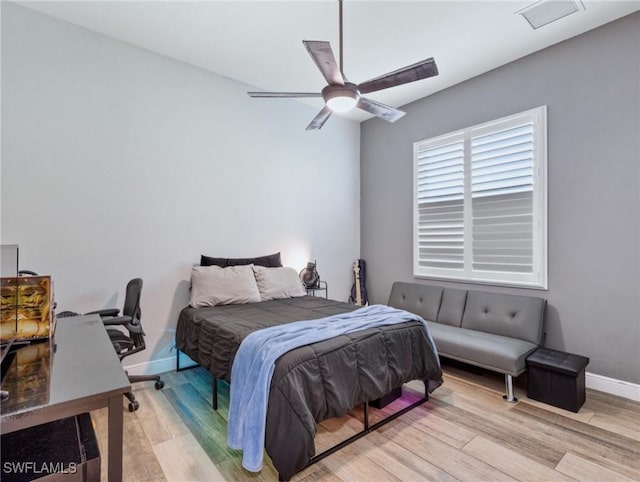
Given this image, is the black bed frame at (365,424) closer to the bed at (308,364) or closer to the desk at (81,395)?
the bed at (308,364)

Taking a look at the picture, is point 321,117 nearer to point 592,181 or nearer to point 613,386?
point 592,181

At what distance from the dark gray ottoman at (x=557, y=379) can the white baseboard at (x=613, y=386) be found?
34cm

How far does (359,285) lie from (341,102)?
3.04m

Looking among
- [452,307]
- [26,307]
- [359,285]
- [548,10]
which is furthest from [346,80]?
[359,285]

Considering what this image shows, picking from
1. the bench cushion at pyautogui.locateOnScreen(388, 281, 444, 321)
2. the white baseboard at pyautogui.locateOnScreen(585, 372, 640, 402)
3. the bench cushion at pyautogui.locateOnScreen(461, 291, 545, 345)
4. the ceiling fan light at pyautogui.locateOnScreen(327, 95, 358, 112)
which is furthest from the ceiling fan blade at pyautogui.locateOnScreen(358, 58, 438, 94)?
the white baseboard at pyautogui.locateOnScreen(585, 372, 640, 402)

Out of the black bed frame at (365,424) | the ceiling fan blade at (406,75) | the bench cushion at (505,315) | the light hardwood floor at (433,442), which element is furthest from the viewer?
the bench cushion at (505,315)

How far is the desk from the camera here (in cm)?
93

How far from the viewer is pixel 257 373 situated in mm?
1812

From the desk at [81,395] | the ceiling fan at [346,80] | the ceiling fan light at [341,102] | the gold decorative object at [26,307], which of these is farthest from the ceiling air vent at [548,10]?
the gold decorative object at [26,307]

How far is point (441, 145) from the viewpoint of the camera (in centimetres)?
399

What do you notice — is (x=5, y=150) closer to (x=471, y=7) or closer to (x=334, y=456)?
(x=334, y=456)

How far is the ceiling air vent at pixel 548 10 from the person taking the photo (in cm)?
253

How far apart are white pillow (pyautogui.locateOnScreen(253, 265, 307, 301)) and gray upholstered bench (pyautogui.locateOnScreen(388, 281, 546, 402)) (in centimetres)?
145

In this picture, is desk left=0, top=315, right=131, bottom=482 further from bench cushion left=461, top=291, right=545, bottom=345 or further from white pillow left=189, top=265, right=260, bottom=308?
bench cushion left=461, top=291, right=545, bottom=345
